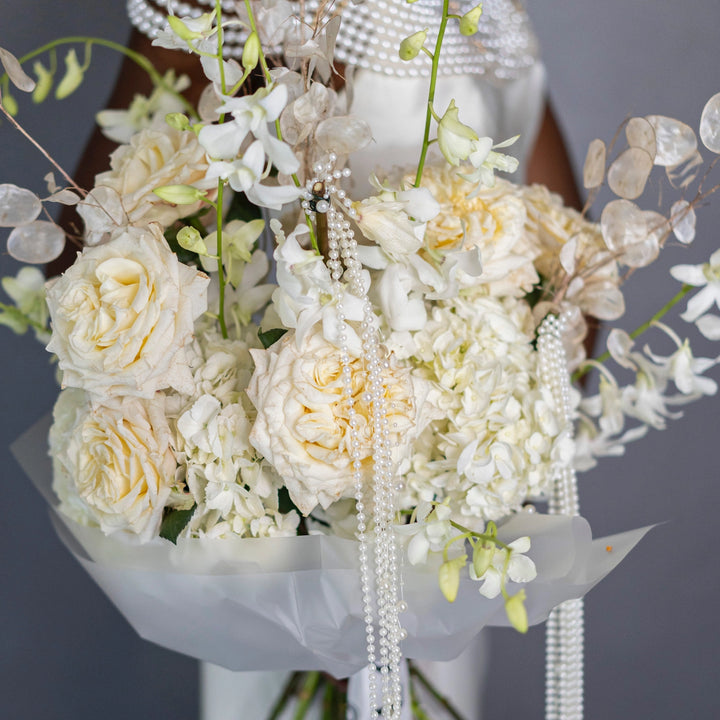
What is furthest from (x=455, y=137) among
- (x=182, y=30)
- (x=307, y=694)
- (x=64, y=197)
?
(x=307, y=694)

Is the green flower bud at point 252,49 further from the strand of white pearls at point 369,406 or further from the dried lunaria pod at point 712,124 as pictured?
the dried lunaria pod at point 712,124

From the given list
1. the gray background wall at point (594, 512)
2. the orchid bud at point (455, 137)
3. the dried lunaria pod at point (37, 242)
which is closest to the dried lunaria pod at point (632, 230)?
the orchid bud at point (455, 137)

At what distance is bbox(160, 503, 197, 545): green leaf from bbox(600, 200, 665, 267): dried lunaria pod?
357mm

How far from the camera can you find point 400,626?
528 millimetres

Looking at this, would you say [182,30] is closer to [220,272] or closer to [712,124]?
[220,272]

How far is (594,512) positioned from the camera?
1234 mm

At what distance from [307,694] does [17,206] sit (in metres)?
0.51

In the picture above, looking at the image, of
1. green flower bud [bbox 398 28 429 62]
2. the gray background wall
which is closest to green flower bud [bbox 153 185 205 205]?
green flower bud [bbox 398 28 429 62]

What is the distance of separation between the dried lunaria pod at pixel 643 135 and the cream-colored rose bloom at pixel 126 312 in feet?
1.03

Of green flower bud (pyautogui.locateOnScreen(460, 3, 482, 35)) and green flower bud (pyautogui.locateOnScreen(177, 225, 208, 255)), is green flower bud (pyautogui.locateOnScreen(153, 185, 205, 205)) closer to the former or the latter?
green flower bud (pyautogui.locateOnScreen(177, 225, 208, 255))

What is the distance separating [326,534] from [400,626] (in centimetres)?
8

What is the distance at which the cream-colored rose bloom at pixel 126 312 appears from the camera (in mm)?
471

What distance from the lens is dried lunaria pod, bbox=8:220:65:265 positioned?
57 cm

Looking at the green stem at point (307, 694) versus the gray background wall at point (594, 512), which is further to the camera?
the gray background wall at point (594, 512)
